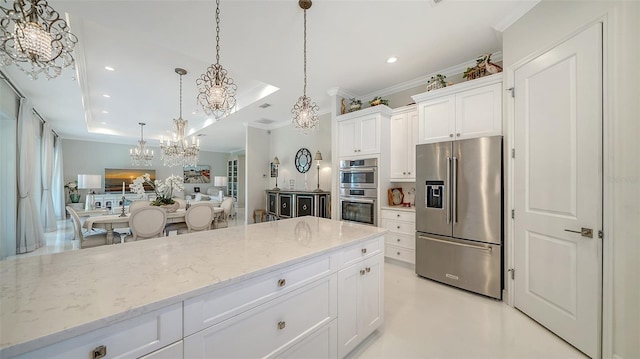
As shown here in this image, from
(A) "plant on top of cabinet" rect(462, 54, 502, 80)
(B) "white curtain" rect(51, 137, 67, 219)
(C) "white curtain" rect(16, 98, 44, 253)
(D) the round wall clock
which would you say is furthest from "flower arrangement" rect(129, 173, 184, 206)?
(B) "white curtain" rect(51, 137, 67, 219)

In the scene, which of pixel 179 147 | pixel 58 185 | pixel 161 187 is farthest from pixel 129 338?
pixel 58 185

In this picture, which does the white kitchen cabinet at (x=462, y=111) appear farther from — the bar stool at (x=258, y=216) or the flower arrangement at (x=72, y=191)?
the flower arrangement at (x=72, y=191)

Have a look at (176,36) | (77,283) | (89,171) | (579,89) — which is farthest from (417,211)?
(89,171)

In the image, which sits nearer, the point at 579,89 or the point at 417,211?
the point at 579,89

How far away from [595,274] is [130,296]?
2803mm

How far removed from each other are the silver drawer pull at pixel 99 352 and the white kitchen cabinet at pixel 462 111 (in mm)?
3352

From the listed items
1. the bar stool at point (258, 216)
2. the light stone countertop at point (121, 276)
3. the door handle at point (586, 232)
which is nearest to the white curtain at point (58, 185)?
the bar stool at point (258, 216)

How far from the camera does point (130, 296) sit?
0.82 meters

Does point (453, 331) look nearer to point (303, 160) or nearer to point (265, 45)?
point (265, 45)

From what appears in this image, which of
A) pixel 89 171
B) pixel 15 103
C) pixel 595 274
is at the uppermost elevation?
pixel 15 103

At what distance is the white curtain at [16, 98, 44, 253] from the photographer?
4023mm

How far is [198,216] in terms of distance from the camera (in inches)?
143

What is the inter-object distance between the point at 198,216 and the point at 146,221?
2.17ft

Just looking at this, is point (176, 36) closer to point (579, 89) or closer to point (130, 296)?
point (130, 296)
